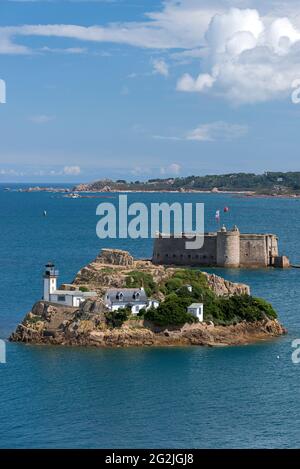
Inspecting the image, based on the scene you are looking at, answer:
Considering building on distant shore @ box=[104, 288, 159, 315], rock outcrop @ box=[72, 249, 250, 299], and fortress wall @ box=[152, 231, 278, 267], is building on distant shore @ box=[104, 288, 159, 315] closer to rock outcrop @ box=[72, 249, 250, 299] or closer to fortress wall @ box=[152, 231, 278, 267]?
rock outcrop @ box=[72, 249, 250, 299]

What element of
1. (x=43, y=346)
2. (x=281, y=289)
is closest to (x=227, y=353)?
(x=43, y=346)

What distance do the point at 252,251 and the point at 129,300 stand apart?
34.2 metres

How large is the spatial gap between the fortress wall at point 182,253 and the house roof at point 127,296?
31.8 m

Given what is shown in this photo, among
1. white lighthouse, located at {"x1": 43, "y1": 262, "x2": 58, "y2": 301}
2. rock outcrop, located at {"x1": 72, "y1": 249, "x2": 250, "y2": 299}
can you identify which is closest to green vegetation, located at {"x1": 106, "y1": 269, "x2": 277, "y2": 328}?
rock outcrop, located at {"x1": 72, "y1": 249, "x2": 250, "y2": 299}

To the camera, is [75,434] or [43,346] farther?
[43,346]

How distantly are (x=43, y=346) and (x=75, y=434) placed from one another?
12.2 metres

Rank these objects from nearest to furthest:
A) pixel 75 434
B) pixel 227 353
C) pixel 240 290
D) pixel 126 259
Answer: pixel 75 434 → pixel 227 353 → pixel 240 290 → pixel 126 259

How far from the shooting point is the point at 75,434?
93.5 ft

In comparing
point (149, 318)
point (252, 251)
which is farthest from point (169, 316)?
point (252, 251)

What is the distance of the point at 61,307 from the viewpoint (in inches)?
1676
